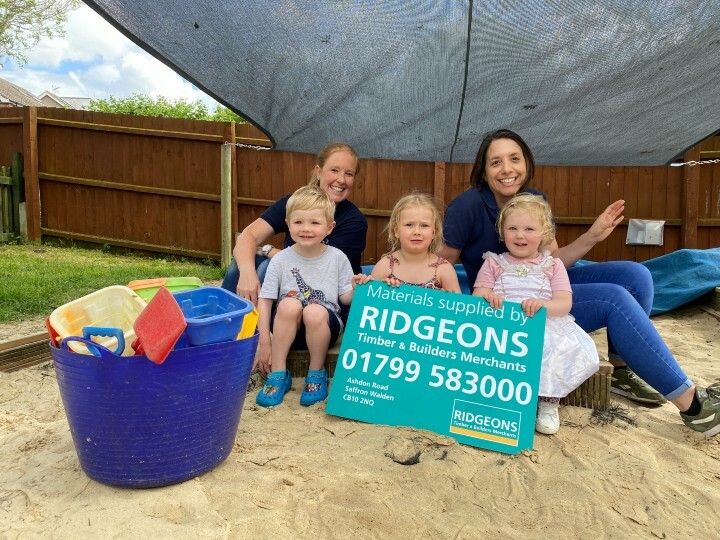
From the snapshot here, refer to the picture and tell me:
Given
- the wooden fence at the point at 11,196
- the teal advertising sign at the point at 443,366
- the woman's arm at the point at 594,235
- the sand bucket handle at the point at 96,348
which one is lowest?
the teal advertising sign at the point at 443,366

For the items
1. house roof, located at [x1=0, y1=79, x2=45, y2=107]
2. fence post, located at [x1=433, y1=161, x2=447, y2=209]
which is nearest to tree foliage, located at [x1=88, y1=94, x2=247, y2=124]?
house roof, located at [x1=0, y1=79, x2=45, y2=107]

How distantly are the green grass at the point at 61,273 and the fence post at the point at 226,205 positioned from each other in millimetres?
247

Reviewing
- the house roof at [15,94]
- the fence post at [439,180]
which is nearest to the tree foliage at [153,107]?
the house roof at [15,94]

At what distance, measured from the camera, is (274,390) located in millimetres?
2383

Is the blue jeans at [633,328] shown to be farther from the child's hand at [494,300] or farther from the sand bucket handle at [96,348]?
the sand bucket handle at [96,348]

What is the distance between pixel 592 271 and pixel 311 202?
1.35 metres

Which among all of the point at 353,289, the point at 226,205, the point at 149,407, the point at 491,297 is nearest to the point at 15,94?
the point at 226,205

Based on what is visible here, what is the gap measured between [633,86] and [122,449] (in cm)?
243

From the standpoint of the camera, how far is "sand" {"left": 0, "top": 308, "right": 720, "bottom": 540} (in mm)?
1514

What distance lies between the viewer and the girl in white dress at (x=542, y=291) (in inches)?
88.2

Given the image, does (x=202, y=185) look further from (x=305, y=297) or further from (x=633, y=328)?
(x=633, y=328)

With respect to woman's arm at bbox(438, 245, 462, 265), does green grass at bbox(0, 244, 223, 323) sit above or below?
below

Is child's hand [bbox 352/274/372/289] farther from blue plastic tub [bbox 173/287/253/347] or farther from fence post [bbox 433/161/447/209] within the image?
fence post [bbox 433/161/447/209]

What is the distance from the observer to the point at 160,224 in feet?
25.9
